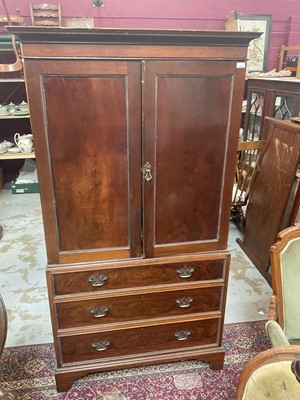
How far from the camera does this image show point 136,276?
162 cm

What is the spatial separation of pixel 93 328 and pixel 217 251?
2.36ft

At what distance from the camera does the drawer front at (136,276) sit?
1558 millimetres

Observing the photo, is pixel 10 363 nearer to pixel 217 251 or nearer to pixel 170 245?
pixel 170 245

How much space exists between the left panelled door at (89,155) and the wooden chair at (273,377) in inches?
31.5

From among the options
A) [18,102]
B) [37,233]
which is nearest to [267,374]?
[37,233]

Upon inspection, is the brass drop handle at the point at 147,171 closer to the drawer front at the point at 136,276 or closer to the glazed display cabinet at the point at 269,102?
the drawer front at the point at 136,276

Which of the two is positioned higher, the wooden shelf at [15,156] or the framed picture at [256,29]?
the framed picture at [256,29]

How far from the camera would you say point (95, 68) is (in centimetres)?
127

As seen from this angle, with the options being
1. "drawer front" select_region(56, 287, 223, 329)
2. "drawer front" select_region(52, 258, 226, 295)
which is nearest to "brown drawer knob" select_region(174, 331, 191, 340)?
"drawer front" select_region(56, 287, 223, 329)

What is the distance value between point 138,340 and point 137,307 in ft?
0.65

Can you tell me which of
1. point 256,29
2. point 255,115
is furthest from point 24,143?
point 256,29

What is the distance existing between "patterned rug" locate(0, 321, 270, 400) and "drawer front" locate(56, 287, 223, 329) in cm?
35

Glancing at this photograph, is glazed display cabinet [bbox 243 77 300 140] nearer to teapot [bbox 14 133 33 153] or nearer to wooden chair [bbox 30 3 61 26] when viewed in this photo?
wooden chair [bbox 30 3 61 26]

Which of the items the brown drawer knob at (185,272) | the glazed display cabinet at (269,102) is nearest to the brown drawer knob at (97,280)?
the brown drawer knob at (185,272)
